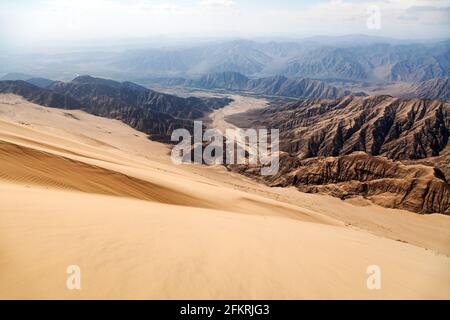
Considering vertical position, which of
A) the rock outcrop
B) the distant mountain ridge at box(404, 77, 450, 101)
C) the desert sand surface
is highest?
the desert sand surface

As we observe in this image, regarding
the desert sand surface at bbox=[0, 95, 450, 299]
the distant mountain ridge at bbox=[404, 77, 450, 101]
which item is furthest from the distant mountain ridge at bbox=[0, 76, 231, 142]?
the distant mountain ridge at bbox=[404, 77, 450, 101]

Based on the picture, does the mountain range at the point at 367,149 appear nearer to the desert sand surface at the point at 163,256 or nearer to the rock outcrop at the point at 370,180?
the rock outcrop at the point at 370,180

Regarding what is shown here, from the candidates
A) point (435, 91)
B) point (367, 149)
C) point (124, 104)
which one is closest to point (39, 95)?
point (124, 104)

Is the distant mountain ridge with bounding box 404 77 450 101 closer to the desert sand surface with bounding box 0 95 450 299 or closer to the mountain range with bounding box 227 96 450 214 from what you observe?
the mountain range with bounding box 227 96 450 214

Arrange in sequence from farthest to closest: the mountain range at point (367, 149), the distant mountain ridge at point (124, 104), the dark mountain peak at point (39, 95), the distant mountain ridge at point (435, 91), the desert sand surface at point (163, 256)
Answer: the distant mountain ridge at point (435, 91) → the dark mountain peak at point (39, 95) → the distant mountain ridge at point (124, 104) → the mountain range at point (367, 149) → the desert sand surface at point (163, 256)

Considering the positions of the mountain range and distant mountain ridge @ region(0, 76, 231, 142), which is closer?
the mountain range

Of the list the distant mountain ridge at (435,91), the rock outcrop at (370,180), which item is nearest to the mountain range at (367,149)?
the rock outcrop at (370,180)

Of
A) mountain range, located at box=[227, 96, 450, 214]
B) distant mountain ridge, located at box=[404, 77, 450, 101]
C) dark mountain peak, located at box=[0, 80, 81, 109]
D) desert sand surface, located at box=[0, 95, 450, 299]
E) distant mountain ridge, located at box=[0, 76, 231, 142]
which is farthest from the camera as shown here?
distant mountain ridge, located at box=[404, 77, 450, 101]

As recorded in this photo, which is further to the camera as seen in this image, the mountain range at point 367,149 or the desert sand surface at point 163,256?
the mountain range at point 367,149

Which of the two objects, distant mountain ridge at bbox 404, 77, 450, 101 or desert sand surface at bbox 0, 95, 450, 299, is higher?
desert sand surface at bbox 0, 95, 450, 299

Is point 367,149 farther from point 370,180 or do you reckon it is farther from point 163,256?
point 163,256

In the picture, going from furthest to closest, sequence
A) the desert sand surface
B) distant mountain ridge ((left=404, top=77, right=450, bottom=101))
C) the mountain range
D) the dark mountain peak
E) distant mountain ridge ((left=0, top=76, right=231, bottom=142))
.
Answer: distant mountain ridge ((left=404, top=77, right=450, bottom=101)) → the dark mountain peak → distant mountain ridge ((left=0, top=76, right=231, bottom=142)) → the mountain range → the desert sand surface
